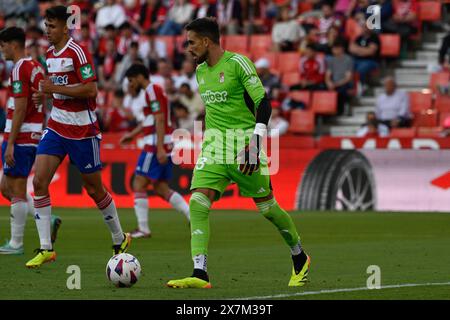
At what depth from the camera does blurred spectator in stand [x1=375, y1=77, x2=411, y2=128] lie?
23.9 m

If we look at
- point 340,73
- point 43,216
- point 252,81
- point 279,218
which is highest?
point 252,81

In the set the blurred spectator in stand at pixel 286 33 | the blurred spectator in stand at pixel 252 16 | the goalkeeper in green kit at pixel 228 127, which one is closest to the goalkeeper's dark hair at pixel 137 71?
the goalkeeper in green kit at pixel 228 127

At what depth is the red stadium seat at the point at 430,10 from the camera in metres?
26.3

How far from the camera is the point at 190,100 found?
26219 millimetres

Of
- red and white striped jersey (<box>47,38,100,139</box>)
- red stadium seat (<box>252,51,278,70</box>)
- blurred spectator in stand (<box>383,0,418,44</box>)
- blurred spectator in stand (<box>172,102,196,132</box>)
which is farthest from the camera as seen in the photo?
red stadium seat (<box>252,51,278,70</box>)

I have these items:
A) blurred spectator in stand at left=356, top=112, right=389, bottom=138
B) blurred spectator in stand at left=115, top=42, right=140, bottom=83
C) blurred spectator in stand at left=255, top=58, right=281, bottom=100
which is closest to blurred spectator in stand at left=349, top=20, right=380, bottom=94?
blurred spectator in stand at left=255, top=58, right=281, bottom=100

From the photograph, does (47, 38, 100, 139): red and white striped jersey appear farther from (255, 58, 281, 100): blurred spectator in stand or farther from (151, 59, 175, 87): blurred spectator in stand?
(151, 59, 175, 87): blurred spectator in stand

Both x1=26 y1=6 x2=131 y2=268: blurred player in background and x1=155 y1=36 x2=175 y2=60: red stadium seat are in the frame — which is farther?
x1=155 y1=36 x2=175 y2=60: red stadium seat

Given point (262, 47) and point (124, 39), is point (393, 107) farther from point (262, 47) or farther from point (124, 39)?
point (124, 39)

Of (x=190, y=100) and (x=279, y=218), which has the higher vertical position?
(x=190, y=100)

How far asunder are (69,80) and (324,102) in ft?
45.7

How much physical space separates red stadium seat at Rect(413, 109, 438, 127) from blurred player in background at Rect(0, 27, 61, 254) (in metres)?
11.7

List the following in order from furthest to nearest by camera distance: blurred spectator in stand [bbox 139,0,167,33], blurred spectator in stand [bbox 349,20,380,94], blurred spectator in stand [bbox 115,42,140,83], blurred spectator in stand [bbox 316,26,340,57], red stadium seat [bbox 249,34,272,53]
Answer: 1. blurred spectator in stand [bbox 139,0,167,33]
2. red stadium seat [bbox 249,34,272,53]
3. blurred spectator in stand [bbox 115,42,140,83]
4. blurred spectator in stand [bbox 316,26,340,57]
5. blurred spectator in stand [bbox 349,20,380,94]

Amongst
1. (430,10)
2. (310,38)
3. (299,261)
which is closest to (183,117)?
(310,38)
